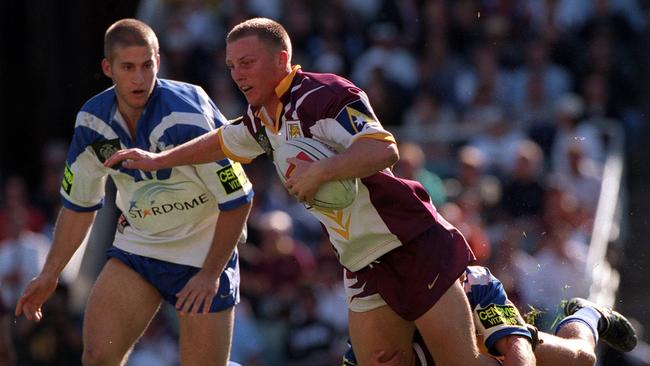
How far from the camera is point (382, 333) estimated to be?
6.49 metres

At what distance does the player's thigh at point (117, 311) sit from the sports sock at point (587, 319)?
7.21 feet

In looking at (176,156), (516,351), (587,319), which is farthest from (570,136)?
(176,156)

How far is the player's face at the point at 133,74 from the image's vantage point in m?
6.90

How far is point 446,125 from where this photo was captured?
472 inches

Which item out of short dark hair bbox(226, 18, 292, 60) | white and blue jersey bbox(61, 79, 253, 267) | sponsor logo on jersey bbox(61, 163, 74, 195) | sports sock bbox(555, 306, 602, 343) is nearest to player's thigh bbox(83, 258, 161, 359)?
white and blue jersey bbox(61, 79, 253, 267)

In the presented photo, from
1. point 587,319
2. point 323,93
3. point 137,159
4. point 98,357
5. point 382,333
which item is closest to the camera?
point 323,93

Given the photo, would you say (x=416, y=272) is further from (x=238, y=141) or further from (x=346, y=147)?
(x=238, y=141)

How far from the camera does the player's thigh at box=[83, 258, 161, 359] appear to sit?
6.88 metres

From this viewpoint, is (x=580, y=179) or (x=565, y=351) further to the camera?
(x=580, y=179)

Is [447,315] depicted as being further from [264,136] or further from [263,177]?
[263,177]

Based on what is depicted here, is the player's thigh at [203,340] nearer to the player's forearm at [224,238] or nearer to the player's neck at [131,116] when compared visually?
the player's forearm at [224,238]

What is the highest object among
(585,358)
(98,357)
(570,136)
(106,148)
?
(106,148)

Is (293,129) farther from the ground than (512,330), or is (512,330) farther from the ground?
(293,129)

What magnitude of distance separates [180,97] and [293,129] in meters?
1.03
